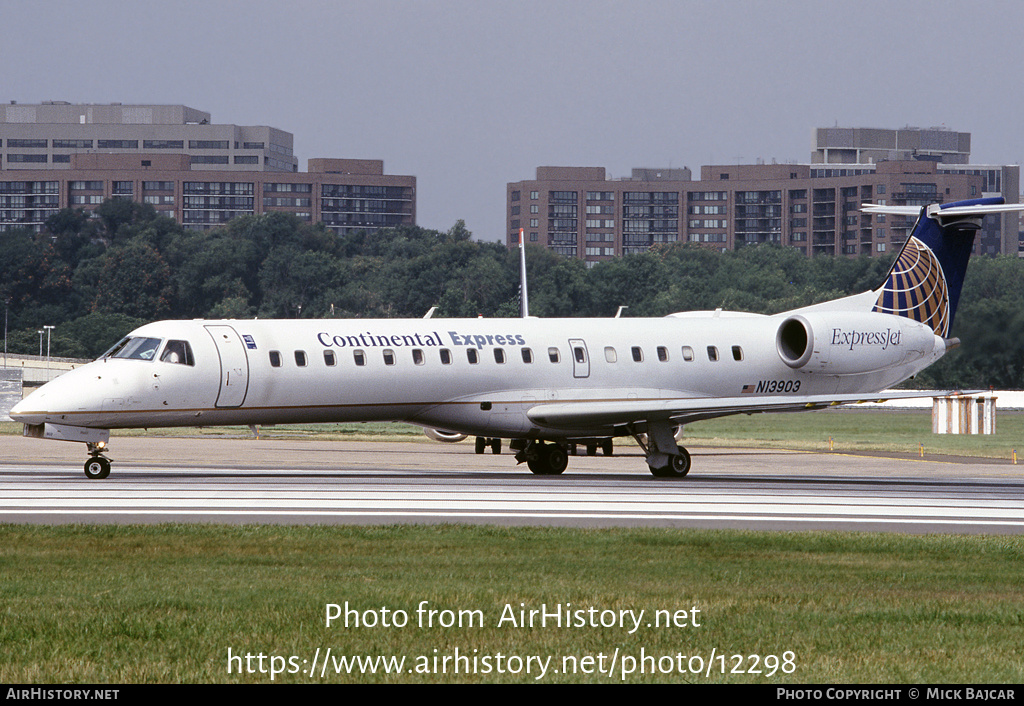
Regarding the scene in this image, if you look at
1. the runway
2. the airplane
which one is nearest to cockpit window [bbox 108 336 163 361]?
the airplane

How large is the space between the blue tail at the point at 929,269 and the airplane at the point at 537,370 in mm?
34

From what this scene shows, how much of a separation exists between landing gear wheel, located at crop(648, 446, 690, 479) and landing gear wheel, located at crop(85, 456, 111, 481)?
36.2ft

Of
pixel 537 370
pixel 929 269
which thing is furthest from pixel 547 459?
pixel 929 269

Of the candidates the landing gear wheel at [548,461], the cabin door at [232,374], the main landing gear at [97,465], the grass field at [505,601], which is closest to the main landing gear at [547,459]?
the landing gear wheel at [548,461]

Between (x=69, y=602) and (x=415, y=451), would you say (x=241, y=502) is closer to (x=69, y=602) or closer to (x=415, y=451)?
(x=69, y=602)

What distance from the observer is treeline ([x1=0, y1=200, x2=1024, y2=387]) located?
488ft

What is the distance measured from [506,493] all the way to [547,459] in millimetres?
7333

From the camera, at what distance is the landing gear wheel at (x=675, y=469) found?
31344 millimetres

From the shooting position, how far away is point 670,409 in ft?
101

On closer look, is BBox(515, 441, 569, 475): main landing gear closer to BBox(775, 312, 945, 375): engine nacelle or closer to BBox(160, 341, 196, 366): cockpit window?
BBox(775, 312, 945, 375): engine nacelle

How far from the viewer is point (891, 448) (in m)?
52.0

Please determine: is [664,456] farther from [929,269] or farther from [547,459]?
[929,269]

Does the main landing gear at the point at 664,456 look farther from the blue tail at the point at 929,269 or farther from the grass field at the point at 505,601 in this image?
the grass field at the point at 505,601
